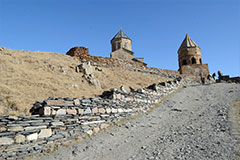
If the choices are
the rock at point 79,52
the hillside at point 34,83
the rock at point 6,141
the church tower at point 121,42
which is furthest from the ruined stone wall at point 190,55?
the rock at point 6,141

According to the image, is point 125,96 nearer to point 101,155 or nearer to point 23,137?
point 101,155

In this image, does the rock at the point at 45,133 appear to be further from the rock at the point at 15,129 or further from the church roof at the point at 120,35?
the church roof at the point at 120,35

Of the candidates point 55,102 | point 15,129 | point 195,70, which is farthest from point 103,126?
point 195,70

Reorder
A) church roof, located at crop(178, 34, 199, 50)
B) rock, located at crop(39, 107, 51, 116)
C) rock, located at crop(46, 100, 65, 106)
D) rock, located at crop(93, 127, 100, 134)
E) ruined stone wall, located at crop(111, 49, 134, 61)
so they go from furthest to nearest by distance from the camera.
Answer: ruined stone wall, located at crop(111, 49, 134, 61)
church roof, located at crop(178, 34, 199, 50)
rock, located at crop(93, 127, 100, 134)
rock, located at crop(46, 100, 65, 106)
rock, located at crop(39, 107, 51, 116)

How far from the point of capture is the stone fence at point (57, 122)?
13.3ft

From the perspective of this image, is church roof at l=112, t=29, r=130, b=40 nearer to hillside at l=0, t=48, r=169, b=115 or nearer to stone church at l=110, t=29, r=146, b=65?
stone church at l=110, t=29, r=146, b=65

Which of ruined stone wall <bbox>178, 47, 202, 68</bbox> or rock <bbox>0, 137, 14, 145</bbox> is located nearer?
rock <bbox>0, 137, 14, 145</bbox>

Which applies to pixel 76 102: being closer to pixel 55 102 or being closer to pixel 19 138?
pixel 55 102

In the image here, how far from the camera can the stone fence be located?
407cm

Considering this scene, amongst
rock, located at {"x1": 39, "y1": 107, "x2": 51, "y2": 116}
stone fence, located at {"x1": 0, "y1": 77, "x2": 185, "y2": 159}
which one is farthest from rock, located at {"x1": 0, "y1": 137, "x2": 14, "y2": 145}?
rock, located at {"x1": 39, "y1": 107, "x2": 51, "y2": 116}

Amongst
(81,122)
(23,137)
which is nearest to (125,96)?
(81,122)

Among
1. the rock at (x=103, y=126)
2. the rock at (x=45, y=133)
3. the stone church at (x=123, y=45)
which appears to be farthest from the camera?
the stone church at (x=123, y=45)

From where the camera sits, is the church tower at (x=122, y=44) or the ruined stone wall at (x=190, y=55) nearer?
the ruined stone wall at (x=190, y=55)

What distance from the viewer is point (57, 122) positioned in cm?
510
